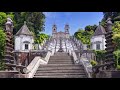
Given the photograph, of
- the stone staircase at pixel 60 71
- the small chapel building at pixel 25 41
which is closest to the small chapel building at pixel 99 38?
the small chapel building at pixel 25 41

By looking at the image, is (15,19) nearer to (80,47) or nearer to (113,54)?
(113,54)

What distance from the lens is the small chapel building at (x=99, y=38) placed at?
15.6m

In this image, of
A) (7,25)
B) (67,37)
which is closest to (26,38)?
(7,25)

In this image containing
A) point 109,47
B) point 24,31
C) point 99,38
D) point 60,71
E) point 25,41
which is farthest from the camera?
point 25,41

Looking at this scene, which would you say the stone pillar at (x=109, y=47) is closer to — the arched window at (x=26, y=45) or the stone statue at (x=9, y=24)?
the stone statue at (x=9, y=24)

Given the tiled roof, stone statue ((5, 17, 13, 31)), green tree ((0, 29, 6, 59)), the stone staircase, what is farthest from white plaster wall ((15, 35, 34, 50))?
the stone staircase

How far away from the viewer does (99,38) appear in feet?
52.1

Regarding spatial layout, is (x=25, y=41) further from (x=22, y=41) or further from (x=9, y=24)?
(x=9, y=24)

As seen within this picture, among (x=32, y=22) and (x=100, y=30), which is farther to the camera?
(x=100, y=30)

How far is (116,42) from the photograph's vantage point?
12766mm

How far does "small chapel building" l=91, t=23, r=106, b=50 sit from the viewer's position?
15563 millimetres

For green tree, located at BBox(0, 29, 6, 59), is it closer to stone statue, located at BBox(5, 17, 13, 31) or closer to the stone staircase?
stone statue, located at BBox(5, 17, 13, 31)

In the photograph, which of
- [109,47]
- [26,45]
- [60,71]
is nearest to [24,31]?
[26,45]
